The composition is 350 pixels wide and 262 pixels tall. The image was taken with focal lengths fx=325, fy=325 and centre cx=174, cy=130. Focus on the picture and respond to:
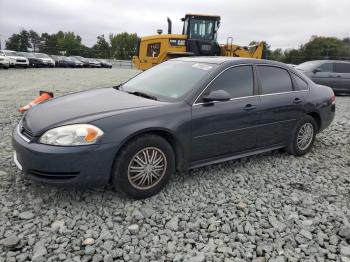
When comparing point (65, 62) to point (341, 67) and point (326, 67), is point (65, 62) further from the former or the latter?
point (341, 67)

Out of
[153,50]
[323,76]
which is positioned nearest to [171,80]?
[153,50]

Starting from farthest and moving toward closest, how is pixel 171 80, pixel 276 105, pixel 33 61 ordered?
1. pixel 33 61
2. pixel 276 105
3. pixel 171 80

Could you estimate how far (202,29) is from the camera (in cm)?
1348

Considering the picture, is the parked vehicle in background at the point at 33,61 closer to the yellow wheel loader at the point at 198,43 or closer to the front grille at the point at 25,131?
the yellow wheel loader at the point at 198,43

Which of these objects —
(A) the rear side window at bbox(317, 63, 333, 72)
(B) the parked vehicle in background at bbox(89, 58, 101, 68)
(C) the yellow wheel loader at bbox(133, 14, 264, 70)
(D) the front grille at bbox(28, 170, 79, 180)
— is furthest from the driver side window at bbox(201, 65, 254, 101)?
(B) the parked vehicle in background at bbox(89, 58, 101, 68)

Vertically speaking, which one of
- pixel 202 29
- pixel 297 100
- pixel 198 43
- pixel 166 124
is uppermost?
pixel 202 29

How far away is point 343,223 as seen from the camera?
3223 mm

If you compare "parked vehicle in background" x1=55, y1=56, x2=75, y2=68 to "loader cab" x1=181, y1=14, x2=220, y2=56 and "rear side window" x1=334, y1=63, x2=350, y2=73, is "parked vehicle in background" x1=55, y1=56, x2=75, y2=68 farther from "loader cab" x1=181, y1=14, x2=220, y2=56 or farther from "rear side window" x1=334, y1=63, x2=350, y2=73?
"rear side window" x1=334, y1=63, x2=350, y2=73

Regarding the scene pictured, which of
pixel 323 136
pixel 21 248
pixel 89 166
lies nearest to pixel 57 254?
pixel 21 248

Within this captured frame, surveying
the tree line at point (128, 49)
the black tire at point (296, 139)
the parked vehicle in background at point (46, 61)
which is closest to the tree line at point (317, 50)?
the tree line at point (128, 49)

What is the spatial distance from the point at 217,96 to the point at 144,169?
3.77 feet

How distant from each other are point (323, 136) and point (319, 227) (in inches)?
136

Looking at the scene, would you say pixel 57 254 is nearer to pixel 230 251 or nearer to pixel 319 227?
pixel 230 251

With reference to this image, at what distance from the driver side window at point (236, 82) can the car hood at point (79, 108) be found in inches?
31.9
